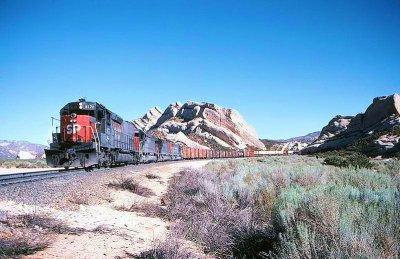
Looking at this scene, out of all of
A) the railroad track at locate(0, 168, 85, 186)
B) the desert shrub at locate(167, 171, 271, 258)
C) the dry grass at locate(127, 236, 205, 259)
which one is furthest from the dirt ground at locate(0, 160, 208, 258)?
the railroad track at locate(0, 168, 85, 186)

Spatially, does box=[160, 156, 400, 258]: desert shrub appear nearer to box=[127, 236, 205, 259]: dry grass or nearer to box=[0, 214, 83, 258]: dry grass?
box=[127, 236, 205, 259]: dry grass

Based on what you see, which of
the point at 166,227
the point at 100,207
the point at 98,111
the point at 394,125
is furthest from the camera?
the point at 394,125

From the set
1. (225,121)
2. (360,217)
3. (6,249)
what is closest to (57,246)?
(6,249)

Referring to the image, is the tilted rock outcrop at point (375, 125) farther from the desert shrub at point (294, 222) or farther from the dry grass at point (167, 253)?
the dry grass at point (167, 253)

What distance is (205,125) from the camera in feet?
352

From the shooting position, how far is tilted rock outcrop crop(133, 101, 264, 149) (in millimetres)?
103312

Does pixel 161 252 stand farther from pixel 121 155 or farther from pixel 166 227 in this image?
pixel 121 155

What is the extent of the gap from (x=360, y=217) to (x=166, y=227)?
3.88 meters

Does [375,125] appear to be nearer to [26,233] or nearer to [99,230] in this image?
[99,230]

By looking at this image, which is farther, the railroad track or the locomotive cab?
the locomotive cab

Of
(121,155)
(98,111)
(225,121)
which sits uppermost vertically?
(225,121)

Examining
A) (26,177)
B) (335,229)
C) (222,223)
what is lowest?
(222,223)

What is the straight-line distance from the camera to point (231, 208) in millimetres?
7281

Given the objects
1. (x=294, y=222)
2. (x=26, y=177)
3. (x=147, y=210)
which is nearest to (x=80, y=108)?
(x=26, y=177)
